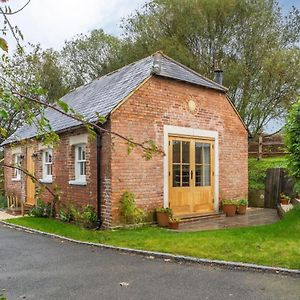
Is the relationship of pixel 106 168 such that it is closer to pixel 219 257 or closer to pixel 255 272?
pixel 219 257

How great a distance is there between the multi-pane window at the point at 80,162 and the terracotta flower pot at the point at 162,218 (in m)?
2.99

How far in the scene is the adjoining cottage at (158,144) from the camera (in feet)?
38.8

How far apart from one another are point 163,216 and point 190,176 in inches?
86.0

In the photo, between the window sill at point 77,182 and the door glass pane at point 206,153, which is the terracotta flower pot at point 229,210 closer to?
the door glass pane at point 206,153

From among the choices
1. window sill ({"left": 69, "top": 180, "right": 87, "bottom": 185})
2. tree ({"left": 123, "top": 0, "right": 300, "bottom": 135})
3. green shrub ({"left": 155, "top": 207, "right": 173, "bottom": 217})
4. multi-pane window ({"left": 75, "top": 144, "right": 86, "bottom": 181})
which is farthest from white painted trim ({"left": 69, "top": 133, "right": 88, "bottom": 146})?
tree ({"left": 123, "top": 0, "right": 300, "bottom": 135})

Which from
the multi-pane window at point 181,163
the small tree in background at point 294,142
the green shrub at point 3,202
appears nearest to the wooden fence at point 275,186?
the multi-pane window at point 181,163

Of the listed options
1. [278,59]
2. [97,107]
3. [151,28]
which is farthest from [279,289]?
[151,28]

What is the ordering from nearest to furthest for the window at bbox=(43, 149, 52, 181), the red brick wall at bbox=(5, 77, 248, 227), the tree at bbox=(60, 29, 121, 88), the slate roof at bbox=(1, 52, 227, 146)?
the red brick wall at bbox=(5, 77, 248, 227) → the slate roof at bbox=(1, 52, 227, 146) → the window at bbox=(43, 149, 52, 181) → the tree at bbox=(60, 29, 121, 88)

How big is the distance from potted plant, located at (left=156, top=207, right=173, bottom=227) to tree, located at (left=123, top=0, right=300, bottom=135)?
1433 cm

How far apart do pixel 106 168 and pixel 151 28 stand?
1771 cm

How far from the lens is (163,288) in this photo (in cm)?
600

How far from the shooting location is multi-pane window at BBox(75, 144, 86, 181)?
1337 centimetres

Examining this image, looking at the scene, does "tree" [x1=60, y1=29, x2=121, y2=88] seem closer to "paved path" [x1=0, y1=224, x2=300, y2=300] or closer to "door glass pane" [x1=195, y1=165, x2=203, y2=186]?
"door glass pane" [x1=195, y1=165, x2=203, y2=186]

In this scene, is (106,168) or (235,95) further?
(235,95)
